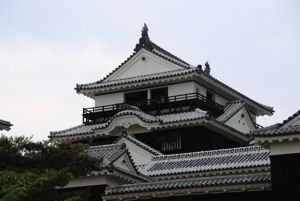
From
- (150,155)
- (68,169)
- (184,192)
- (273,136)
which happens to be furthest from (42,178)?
(150,155)

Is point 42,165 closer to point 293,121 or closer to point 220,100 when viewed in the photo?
point 293,121

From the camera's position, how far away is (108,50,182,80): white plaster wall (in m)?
48.4

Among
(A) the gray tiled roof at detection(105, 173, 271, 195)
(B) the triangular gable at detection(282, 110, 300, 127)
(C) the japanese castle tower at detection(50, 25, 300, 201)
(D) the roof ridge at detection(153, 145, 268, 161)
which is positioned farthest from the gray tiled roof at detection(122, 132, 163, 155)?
(B) the triangular gable at detection(282, 110, 300, 127)

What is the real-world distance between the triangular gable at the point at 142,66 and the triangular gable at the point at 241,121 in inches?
223

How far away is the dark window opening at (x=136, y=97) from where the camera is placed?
48844mm

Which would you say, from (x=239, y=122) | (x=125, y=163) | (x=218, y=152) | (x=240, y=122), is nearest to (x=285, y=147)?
(x=125, y=163)

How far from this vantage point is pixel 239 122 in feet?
160

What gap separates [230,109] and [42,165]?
88.3ft

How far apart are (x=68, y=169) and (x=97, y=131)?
21.9m

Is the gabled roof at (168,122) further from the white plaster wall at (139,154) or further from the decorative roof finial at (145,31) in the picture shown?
the decorative roof finial at (145,31)

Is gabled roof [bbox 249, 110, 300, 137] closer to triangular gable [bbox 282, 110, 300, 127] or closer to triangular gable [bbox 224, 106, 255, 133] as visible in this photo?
triangular gable [bbox 282, 110, 300, 127]

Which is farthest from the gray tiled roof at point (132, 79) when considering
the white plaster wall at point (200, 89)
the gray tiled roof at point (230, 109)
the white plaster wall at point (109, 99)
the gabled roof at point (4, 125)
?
the gabled roof at point (4, 125)

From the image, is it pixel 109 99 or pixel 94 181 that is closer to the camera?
pixel 94 181

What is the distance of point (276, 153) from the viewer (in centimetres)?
2423
